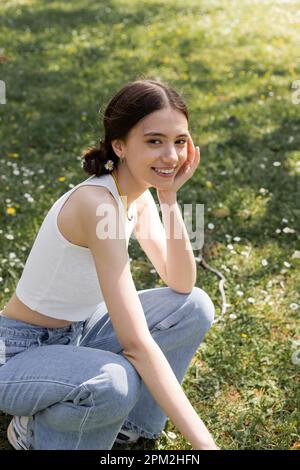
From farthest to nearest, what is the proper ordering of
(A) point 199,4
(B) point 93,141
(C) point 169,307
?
(A) point 199,4, (B) point 93,141, (C) point 169,307

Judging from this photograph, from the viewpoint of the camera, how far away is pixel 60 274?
234cm

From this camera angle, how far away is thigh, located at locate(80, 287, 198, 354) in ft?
8.20

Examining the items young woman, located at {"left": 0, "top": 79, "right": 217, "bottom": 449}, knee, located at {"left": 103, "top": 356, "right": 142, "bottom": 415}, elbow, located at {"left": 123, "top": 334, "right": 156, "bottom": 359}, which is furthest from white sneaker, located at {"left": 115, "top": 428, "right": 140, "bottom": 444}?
elbow, located at {"left": 123, "top": 334, "right": 156, "bottom": 359}

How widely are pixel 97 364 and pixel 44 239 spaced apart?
51cm

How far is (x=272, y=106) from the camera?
19.7 ft

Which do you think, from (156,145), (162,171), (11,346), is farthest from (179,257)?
(11,346)

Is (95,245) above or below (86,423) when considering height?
above

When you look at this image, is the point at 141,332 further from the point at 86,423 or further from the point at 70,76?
the point at 70,76

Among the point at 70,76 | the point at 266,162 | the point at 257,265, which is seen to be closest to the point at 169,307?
the point at 257,265

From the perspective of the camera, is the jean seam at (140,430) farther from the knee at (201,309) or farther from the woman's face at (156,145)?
the woman's face at (156,145)

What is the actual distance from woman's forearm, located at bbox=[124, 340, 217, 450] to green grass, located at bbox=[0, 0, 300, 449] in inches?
24.4

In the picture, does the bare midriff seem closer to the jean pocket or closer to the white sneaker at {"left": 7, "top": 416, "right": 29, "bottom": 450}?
the jean pocket

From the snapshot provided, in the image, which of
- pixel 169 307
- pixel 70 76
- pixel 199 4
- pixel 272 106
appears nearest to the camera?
pixel 169 307

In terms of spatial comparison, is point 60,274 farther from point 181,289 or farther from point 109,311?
point 181,289
